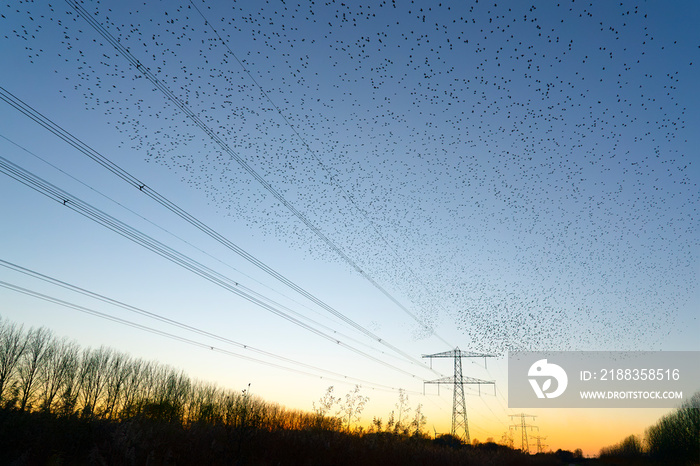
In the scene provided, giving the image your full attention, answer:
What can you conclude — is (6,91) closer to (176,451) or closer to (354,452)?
(176,451)

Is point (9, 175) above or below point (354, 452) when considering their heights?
above

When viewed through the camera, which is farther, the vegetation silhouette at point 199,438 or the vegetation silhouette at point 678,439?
the vegetation silhouette at point 678,439

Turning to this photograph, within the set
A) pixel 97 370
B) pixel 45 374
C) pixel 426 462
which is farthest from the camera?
pixel 97 370

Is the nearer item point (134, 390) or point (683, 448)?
point (683, 448)

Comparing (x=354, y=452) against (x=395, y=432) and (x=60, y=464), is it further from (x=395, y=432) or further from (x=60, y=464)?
(x=60, y=464)

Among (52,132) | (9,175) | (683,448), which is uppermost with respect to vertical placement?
(52,132)

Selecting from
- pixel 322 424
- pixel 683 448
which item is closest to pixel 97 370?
pixel 322 424

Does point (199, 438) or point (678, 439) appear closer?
point (199, 438)

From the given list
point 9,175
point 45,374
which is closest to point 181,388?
point 45,374

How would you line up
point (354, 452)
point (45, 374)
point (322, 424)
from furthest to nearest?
point (45, 374)
point (322, 424)
point (354, 452)

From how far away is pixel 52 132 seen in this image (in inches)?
415

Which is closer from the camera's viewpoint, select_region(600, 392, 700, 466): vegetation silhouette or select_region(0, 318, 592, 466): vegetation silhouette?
select_region(0, 318, 592, 466): vegetation silhouette

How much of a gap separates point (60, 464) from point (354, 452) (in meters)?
7.90

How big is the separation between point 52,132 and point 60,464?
8578 millimetres
